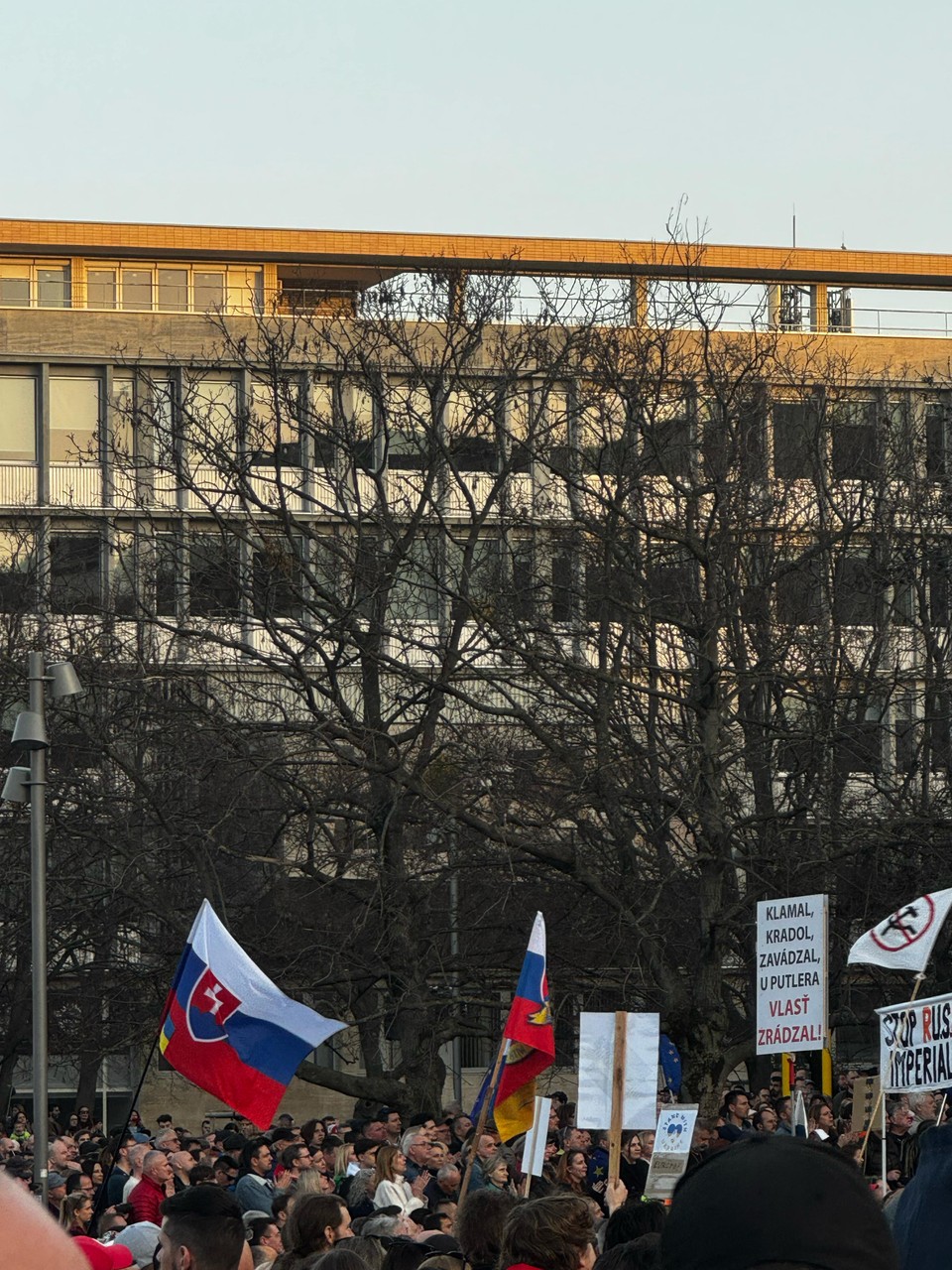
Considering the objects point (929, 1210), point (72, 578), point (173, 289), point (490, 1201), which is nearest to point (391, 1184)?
point (490, 1201)

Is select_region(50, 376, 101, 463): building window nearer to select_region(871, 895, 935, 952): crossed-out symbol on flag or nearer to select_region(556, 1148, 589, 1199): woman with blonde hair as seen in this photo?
select_region(556, 1148, 589, 1199): woman with blonde hair

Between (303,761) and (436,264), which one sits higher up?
(436,264)

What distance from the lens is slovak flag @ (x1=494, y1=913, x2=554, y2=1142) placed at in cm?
1377

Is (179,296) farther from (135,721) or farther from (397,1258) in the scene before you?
(397,1258)

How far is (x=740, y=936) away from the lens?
27391 mm

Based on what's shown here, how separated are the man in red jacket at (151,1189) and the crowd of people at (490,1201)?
13 mm

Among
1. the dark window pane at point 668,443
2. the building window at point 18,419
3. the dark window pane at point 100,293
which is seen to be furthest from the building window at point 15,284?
the dark window pane at point 668,443

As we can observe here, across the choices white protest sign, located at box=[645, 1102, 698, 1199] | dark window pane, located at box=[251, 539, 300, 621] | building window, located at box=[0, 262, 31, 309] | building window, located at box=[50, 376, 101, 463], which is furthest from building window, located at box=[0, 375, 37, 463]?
white protest sign, located at box=[645, 1102, 698, 1199]

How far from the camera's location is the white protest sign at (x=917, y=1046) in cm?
1132

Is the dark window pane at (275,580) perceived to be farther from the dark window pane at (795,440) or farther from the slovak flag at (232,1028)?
the slovak flag at (232,1028)

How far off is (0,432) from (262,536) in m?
36.3

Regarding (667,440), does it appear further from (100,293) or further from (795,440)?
(100,293)

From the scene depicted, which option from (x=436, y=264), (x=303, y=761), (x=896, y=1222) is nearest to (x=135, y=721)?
(x=303, y=761)

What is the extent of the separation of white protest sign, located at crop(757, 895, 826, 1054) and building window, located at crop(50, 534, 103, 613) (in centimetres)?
1497
